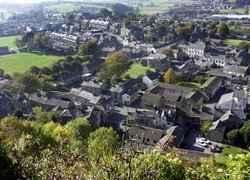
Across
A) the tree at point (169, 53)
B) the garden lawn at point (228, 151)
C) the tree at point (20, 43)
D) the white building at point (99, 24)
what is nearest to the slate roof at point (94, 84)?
the garden lawn at point (228, 151)

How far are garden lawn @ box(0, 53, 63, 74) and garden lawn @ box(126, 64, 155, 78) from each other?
1405 cm

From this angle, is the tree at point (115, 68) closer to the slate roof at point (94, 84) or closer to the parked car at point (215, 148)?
the slate roof at point (94, 84)

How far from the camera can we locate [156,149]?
8.16m

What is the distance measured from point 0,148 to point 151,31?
205ft

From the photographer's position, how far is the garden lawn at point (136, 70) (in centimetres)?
4640

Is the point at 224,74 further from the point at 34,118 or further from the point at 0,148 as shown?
the point at 0,148

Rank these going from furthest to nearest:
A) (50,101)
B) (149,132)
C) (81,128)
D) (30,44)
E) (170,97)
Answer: (30,44)
(170,97)
(50,101)
(149,132)
(81,128)

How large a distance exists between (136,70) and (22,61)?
2107 centimetres

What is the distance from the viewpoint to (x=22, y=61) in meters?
55.0

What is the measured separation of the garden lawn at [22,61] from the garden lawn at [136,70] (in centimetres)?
1405

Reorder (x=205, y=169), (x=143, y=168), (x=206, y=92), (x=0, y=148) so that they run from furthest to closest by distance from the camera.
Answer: (x=206, y=92) < (x=0, y=148) < (x=205, y=169) < (x=143, y=168)

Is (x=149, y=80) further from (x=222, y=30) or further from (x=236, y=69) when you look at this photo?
(x=222, y=30)

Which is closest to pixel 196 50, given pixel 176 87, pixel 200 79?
pixel 200 79

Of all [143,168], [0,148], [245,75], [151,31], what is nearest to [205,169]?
[143,168]
